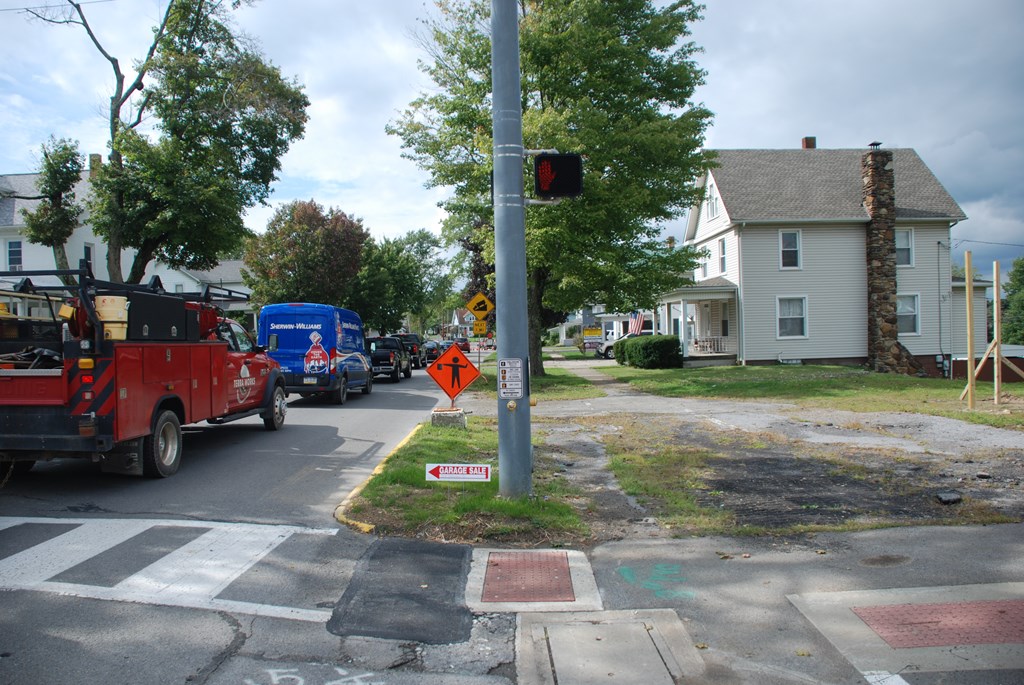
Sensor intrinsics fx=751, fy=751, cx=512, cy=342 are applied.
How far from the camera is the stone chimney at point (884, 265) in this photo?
93.7 ft

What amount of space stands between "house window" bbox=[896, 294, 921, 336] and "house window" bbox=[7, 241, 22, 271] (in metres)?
40.5

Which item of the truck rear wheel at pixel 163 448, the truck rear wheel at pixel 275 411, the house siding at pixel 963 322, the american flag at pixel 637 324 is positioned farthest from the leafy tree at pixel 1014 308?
the truck rear wheel at pixel 163 448

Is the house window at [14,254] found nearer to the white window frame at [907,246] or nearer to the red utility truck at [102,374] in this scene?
the red utility truck at [102,374]

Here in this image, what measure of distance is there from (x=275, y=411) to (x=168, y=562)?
8224 mm

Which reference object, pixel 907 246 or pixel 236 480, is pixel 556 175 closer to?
pixel 236 480

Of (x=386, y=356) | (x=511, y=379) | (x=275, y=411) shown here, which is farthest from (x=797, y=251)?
(x=511, y=379)

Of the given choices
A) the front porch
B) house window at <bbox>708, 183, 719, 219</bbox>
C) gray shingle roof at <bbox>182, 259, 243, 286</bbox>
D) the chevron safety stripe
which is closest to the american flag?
the front porch

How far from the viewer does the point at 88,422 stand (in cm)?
810

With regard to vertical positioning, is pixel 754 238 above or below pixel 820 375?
above

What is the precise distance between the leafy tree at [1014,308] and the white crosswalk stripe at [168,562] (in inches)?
3956

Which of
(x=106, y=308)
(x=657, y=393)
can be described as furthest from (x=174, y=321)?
(x=657, y=393)

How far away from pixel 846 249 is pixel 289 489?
87.2ft

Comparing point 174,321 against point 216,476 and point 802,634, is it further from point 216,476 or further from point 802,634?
point 802,634

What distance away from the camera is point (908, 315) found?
30.0 m
